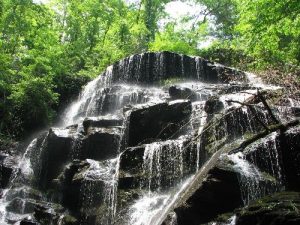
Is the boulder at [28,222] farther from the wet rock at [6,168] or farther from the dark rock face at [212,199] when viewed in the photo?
the dark rock face at [212,199]

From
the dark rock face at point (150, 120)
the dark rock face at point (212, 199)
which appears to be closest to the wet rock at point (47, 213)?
the dark rock face at point (150, 120)

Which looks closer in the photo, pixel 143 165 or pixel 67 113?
pixel 143 165

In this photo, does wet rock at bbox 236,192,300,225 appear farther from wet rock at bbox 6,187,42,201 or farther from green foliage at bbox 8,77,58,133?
green foliage at bbox 8,77,58,133

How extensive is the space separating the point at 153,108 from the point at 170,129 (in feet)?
3.95

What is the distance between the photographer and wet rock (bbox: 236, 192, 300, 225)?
21.4 feet

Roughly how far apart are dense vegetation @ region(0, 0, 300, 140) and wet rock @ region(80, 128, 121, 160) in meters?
5.61

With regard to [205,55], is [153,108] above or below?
below

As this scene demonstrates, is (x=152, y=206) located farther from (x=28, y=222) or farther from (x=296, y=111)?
(x=296, y=111)

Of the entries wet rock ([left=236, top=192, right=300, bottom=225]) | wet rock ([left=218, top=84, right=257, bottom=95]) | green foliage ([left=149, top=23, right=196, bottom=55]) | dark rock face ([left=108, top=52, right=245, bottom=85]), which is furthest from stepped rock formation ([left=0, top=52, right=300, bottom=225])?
green foliage ([left=149, top=23, right=196, bottom=55])

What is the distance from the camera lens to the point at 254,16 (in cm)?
1351

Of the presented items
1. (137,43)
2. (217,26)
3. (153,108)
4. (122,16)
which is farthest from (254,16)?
(217,26)

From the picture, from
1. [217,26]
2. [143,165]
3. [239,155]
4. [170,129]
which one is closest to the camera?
[239,155]

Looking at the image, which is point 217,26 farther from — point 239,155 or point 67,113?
point 239,155

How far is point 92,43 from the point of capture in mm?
30953
